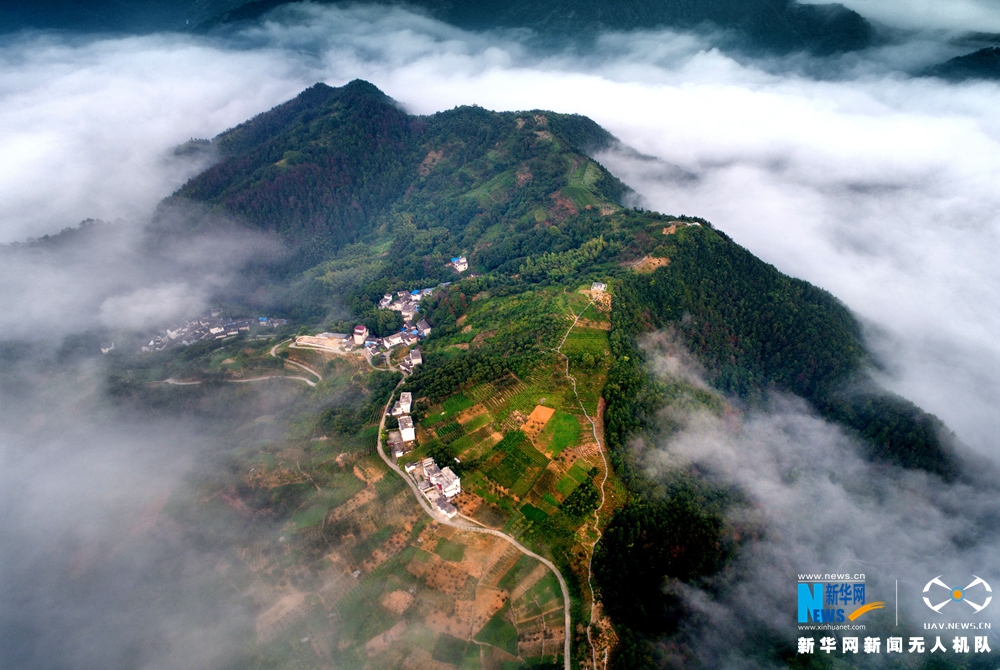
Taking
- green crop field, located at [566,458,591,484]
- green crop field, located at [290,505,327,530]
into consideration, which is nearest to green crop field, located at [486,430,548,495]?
green crop field, located at [566,458,591,484]

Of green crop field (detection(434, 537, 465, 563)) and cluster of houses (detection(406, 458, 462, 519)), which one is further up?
cluster of houses (detection(406, 458, 462, 519))

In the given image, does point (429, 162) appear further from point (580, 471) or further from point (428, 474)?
point (580, 471)

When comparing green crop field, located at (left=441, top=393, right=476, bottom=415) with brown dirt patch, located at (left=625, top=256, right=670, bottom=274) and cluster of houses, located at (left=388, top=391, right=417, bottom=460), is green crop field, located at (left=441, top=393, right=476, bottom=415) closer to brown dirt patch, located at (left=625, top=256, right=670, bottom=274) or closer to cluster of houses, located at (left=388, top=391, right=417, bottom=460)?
cluster of houses, located at (left=388, top=391, right=417, bottom=460)

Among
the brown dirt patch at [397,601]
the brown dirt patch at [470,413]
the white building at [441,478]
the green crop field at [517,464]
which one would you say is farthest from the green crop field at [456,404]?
the brown dirt patch at [397,601]

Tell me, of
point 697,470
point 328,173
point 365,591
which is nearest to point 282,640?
point 365,591

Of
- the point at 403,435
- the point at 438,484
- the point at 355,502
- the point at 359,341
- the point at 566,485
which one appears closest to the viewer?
the point at 438,484

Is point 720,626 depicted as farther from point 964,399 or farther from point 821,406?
point 964,399

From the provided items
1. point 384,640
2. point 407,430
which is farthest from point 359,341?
point 384,640
